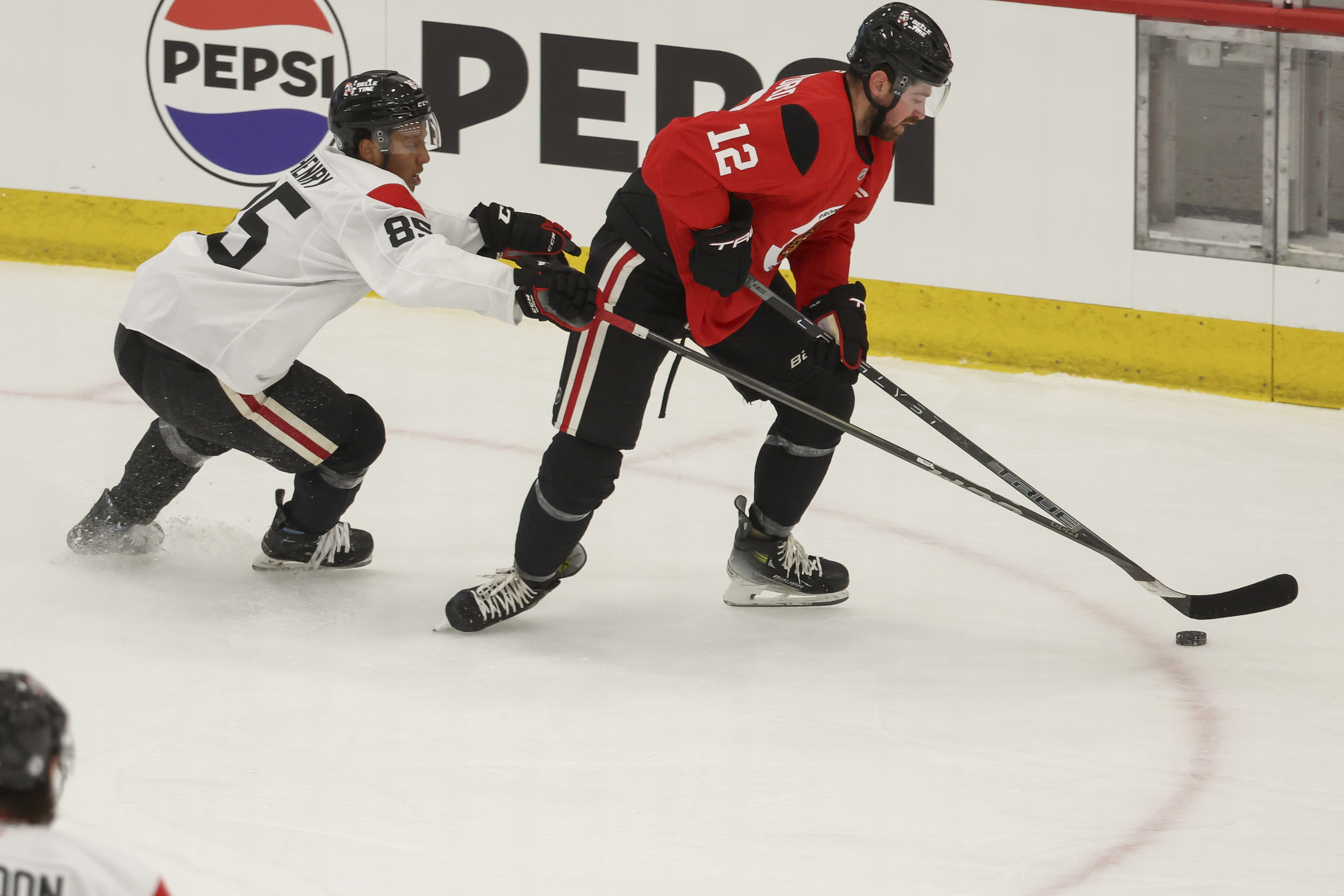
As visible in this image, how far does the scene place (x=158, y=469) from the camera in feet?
10.5

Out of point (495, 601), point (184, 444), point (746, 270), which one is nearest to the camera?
point (746, 270)

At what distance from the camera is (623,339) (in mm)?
2930

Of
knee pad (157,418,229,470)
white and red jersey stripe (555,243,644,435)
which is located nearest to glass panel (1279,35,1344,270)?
white and red jersey stripe (555,243,644,435)

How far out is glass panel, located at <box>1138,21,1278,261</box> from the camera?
180 inches

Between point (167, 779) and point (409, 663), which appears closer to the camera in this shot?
point (167, 779)

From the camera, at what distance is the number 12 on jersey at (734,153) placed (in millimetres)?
2760

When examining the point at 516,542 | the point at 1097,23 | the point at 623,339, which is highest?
the point at 1097,23

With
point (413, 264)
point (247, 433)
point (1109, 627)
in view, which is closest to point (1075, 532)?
point (1109, 627)

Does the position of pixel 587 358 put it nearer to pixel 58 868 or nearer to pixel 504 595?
pixel 504 595

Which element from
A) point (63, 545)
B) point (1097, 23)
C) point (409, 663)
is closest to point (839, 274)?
point (409, 663)

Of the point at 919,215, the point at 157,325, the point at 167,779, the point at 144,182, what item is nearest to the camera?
the point at 167,779

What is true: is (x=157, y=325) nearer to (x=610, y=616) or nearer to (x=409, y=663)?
(x=409, y=663)

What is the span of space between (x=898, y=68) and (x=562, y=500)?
0.94 meters

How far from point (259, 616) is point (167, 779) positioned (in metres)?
0.70
